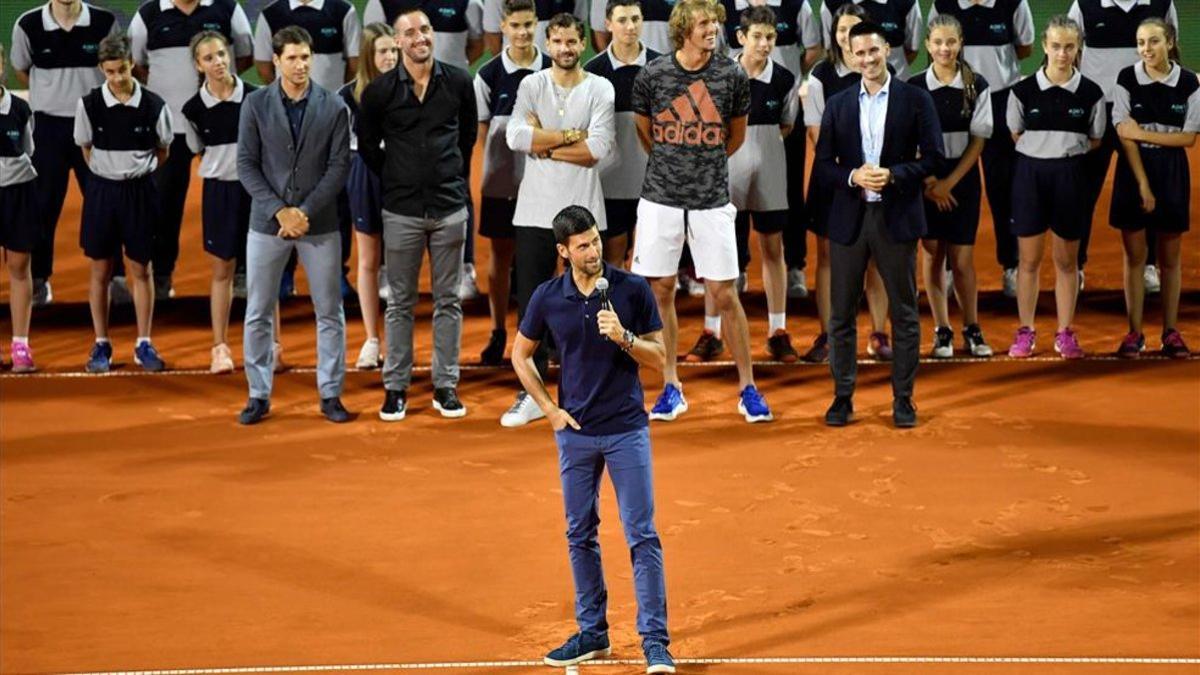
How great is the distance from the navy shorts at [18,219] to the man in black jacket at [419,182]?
2592mm

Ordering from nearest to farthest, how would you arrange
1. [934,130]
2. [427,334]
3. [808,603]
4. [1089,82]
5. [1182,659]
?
[1182,659], [808,603], [934,130], [1089,82], [427,334]

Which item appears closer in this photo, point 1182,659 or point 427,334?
point 1182,659

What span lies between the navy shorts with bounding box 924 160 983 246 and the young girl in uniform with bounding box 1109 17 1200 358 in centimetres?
90

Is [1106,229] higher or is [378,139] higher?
[378,139]

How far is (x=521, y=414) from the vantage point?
11.4 m

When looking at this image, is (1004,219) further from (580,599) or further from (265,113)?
(580,599)

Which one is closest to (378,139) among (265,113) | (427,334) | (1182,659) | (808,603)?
(265,113)

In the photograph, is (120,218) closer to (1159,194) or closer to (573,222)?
(573,222)

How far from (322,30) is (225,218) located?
5.63 ft

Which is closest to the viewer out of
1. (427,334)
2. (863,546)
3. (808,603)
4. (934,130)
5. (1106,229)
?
(808,603)

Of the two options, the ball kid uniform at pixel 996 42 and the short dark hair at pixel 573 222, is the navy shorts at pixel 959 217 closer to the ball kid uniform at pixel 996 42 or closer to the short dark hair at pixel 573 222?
the ball kid uniform at pixel 996 42

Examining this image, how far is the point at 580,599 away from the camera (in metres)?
7.80

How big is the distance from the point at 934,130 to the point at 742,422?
1971mm

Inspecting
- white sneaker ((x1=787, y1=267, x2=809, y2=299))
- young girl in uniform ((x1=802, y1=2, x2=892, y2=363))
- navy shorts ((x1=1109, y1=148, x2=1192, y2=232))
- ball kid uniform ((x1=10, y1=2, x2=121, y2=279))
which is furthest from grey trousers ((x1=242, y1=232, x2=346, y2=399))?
navy shorts ((x1=1109, y1=148, x2=1192, y2=232))
